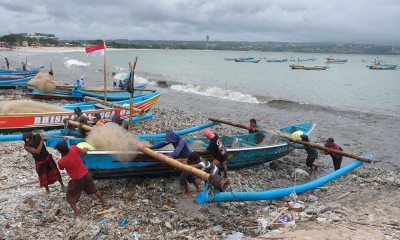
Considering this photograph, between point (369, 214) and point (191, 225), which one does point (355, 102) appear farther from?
point (191, 225)

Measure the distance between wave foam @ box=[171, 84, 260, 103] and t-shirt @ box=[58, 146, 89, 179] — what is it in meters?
24.9

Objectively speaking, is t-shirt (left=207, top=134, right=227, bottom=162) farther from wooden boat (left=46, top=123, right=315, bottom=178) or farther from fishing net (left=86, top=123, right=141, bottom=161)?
fishing net (left=86, top=123, right=141, bottom=161)

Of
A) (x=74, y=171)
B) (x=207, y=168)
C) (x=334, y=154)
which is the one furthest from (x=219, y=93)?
(x=74, y=171)

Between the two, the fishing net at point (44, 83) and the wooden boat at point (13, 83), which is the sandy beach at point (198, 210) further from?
the wooden boat at point (13, 83)

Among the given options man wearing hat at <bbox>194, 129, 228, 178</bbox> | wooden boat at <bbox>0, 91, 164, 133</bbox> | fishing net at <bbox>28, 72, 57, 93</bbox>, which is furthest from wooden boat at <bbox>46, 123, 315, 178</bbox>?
fishing net at <bbox>28, 72, 57, 93</bbox>

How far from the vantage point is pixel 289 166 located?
40.2 feet

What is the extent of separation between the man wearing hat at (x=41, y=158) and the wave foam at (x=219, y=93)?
24321 mm

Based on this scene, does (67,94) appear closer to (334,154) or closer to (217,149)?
(217,149)

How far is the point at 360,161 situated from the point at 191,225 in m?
5.53

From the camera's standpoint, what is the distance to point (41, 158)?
7.68 m

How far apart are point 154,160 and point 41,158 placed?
2.69m

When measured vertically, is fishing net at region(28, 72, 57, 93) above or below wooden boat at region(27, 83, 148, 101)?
above

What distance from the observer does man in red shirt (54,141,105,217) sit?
21.9ft

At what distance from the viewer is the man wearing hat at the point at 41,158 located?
24.4ft
